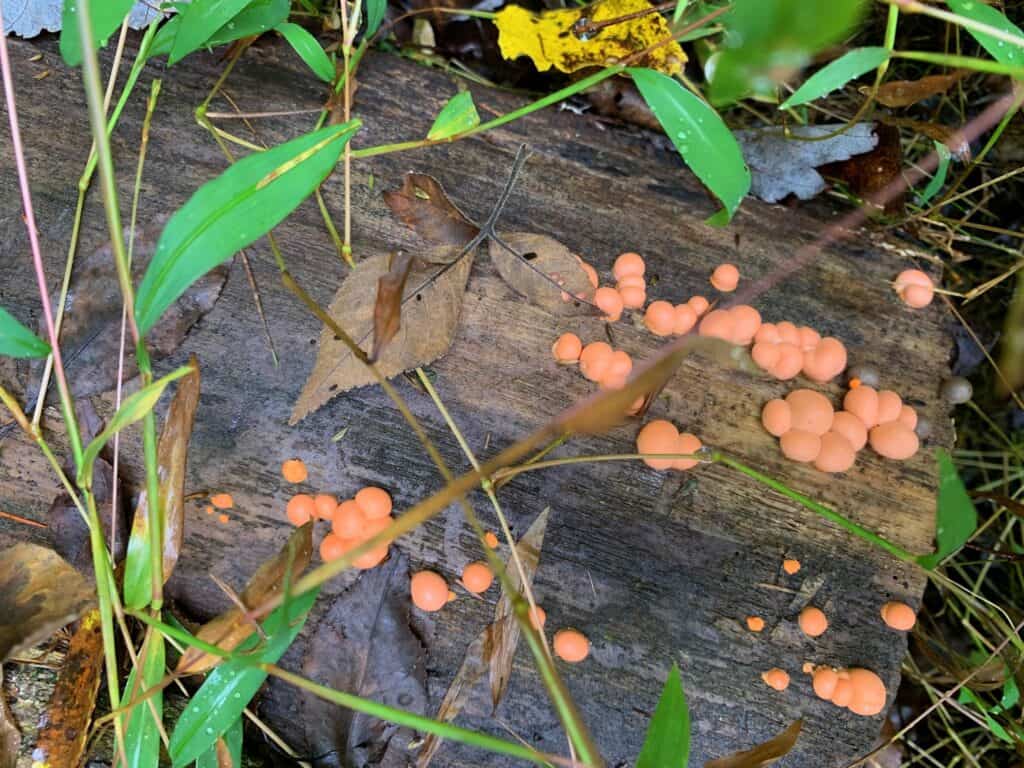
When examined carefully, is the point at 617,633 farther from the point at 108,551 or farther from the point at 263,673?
the point at 108,551

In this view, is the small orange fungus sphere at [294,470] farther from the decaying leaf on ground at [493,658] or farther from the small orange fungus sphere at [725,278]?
the small orange fungus sphere at [725,278]

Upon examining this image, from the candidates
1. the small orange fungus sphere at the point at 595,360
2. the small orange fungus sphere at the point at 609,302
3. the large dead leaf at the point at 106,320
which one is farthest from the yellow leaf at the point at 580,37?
the large dead leaf at the point at 106,320

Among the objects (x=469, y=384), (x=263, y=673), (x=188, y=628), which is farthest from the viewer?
(x=469, y=384)

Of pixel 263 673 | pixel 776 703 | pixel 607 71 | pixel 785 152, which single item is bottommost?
pixel 776 703

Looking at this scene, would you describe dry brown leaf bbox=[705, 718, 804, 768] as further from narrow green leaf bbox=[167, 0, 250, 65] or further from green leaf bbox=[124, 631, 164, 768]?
narrow green leaf bbox=[167, 0, 250, 65]

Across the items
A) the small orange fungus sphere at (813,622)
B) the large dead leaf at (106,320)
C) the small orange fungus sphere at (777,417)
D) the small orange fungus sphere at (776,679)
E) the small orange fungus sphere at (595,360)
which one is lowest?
the small orange fungus sphere at (776,679)

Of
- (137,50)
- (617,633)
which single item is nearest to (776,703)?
(617,633)

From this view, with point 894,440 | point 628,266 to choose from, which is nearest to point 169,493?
point 628,266
